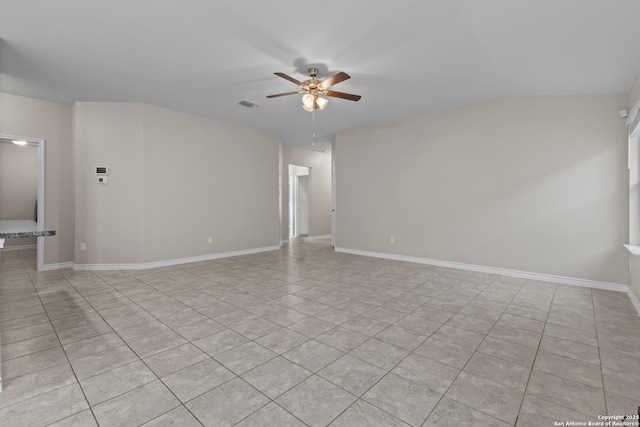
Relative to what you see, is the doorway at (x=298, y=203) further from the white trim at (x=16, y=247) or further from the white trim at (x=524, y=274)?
the white trim at (x=16, y=247)

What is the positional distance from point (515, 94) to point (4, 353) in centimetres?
617

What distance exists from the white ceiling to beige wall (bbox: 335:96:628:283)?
0.42 metres

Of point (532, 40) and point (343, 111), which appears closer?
point (532, 40)

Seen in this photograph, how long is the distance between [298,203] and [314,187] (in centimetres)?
99

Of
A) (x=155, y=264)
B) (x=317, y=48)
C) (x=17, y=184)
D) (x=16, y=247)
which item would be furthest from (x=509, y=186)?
(x=17, y=184)

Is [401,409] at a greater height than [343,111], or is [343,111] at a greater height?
[343,111]

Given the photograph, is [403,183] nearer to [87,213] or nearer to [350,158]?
[350,158]

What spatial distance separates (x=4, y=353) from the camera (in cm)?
207

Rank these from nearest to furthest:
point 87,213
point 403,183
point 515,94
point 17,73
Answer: point 17,73
point 515,94
point 87,213
point 403,183

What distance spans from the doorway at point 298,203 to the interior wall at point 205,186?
7.86ft

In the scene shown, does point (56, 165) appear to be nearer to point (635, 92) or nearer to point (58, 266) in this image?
point (58, 266)

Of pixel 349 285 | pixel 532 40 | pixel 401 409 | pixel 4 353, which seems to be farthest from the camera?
pixel 349 285

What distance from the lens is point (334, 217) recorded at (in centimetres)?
668

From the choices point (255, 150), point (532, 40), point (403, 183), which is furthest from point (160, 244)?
point (532, 40)
